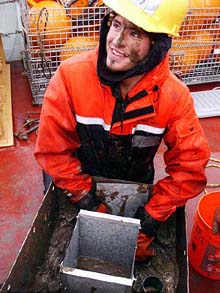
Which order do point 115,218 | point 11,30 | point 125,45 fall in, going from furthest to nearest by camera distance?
1. point 11,30
2. point 115,218
3. point 125,45

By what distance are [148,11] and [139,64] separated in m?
0.20

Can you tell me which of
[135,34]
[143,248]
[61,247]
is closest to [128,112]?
[135,34]

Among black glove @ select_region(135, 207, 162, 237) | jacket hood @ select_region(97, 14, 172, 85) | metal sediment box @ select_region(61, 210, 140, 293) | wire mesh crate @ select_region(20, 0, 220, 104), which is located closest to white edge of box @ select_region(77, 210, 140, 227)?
metal sediment box @ select_region(61, 210, 140, 293)

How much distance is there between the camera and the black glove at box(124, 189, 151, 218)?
1843mm

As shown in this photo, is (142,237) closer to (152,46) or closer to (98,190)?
(98,190)

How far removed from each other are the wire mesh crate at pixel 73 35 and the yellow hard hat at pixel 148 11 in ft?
4.65

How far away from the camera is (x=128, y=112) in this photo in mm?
1569

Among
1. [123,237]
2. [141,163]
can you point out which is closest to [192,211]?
[141,163]

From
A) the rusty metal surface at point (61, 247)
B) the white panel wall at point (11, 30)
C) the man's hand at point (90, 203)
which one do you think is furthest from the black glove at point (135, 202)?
the white panel wall at point (11, 30)

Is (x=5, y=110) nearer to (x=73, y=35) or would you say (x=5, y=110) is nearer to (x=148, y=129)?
(x=73, y=35)

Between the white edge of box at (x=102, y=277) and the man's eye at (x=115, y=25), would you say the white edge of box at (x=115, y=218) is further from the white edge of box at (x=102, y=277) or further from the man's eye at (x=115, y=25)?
the man's eye at (x=115, y=25)

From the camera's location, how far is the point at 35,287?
1650 mm

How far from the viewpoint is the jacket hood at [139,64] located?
1.48 m

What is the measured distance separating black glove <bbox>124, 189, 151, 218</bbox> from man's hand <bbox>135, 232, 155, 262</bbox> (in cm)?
19
